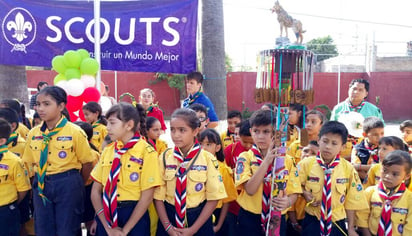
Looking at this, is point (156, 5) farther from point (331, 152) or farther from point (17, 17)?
point (331, 152)

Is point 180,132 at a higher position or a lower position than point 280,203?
higher

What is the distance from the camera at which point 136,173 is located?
2.57 metres

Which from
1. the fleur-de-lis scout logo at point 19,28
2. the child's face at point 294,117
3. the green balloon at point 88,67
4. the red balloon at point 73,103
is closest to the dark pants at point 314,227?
the child's face at point 294,117

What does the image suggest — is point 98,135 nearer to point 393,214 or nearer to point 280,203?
point 280,203

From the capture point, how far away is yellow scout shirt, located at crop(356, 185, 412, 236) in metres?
2.66

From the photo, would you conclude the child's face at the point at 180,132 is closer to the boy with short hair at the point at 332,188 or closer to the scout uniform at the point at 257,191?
the scout uniform at the point at 257,191

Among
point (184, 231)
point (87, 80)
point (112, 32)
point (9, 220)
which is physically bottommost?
point (9, 220)

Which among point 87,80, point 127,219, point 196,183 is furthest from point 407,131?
point 87,80

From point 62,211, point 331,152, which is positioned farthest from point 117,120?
point 331,152

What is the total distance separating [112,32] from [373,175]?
419 cm

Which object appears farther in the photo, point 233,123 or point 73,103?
point 73,103

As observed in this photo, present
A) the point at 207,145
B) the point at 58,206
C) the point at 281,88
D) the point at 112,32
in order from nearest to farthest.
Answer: the point at 281,88 < the point at 58,206 < the point at 207,145 < the point at 112,32

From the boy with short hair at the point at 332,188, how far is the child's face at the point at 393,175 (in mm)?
200

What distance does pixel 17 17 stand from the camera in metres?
5.79
